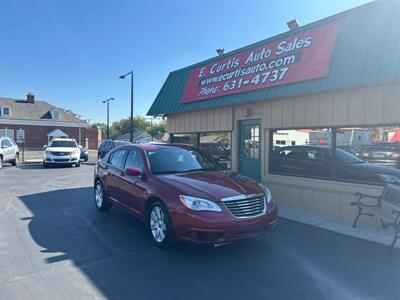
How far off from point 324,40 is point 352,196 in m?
3.54

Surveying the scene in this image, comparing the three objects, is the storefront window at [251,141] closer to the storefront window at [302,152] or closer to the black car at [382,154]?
the storefront window at [302,152]

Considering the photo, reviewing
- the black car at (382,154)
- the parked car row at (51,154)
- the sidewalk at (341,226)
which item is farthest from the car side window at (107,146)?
the black car at (382,154)

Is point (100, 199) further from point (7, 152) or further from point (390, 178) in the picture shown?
point (7, 152)

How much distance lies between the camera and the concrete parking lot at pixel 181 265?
3867 millimetres

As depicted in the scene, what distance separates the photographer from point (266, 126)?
359 inches

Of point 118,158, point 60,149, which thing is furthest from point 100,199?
point 60,149

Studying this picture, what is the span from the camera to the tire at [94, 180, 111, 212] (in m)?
7.76

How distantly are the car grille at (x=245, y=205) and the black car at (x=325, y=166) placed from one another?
9.16 ft

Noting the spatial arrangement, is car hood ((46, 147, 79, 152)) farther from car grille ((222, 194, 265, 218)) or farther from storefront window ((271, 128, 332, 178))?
car grille ((222, 194, 265, 218))

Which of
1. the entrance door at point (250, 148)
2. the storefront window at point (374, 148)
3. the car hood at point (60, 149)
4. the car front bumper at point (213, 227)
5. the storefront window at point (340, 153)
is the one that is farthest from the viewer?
the car hood at point (60, 149)

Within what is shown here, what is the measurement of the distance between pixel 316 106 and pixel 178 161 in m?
3.69

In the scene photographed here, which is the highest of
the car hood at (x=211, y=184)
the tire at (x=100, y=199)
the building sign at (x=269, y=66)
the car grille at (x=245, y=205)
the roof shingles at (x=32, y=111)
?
the roof shingles at (x=32, y=111)

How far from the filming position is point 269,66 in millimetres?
8727

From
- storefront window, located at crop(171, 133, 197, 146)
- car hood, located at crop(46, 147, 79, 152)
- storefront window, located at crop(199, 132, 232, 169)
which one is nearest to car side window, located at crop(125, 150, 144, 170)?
storefront window, located at crop(199, 132, 232, 169)
